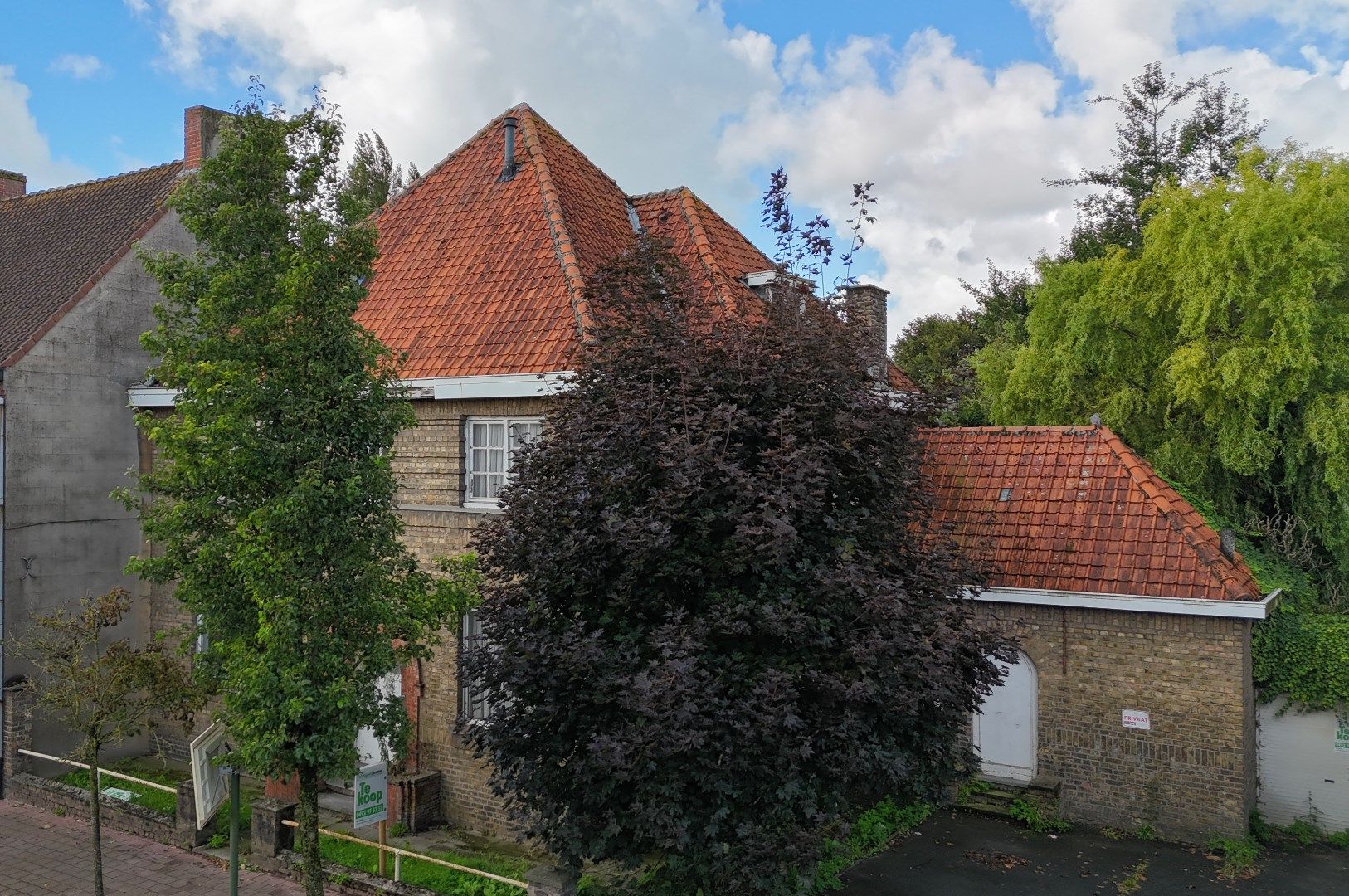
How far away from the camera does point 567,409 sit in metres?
8.55

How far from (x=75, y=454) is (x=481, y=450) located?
26.2 feet

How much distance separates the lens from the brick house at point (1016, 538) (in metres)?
12.6

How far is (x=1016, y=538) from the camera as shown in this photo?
14.0 metres

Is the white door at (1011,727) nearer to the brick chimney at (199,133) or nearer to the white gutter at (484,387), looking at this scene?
the white gutter at (484,387)

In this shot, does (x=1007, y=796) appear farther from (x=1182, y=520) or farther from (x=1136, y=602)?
(x=1182, y=520)

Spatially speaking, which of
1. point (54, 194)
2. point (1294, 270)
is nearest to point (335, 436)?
point (1294, 270)

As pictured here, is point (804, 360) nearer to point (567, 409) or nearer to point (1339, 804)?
point (567, 409)

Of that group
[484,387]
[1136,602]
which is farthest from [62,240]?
[1136,602]

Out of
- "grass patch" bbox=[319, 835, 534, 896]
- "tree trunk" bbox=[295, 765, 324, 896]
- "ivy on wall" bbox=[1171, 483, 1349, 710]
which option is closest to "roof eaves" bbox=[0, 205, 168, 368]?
"grass patch" bbox=[319, 835, 534, 896]

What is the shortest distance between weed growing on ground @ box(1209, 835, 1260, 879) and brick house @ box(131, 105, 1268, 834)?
209 mm

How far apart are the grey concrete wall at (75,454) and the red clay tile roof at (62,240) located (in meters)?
0.37

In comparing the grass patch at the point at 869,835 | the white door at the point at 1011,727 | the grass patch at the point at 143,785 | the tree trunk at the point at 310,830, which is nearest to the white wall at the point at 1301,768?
the white door at the point at 1011,727

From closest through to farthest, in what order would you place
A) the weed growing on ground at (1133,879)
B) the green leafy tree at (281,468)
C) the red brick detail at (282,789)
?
the green leafy tree at (281,468)
the weed growing on ground at (1133,879)
the red brick detail at (282,789)

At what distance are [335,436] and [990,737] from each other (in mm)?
10095
